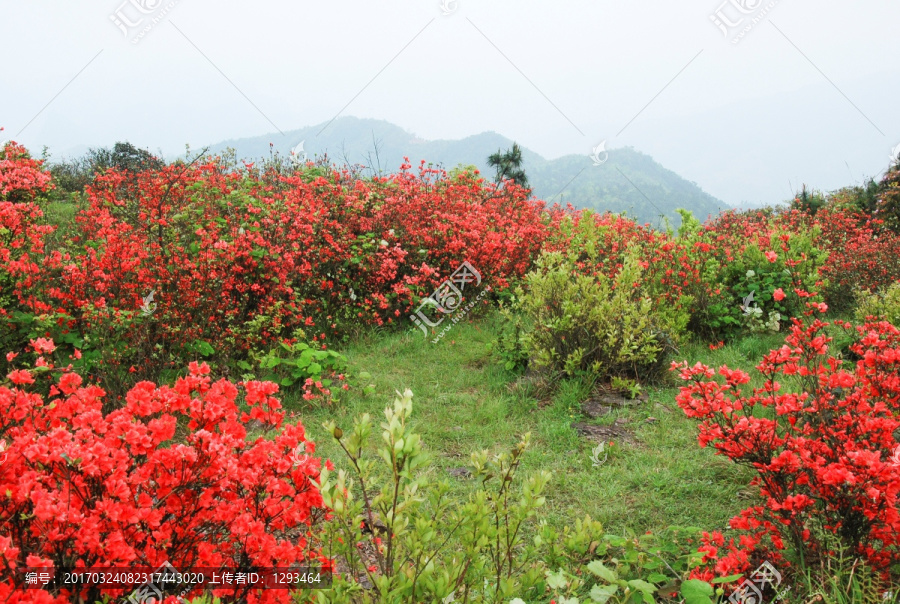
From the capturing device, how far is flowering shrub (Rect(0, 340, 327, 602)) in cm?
148

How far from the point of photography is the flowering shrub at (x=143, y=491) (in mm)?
1478

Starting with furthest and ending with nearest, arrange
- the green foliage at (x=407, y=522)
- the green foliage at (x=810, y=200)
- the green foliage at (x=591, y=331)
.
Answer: the green foliage at (x=810, y=200)
the green foliage at (x=591, y=331)
the green foliage at (x=407, y=522)

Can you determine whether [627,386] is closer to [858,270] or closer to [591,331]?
[591,331]

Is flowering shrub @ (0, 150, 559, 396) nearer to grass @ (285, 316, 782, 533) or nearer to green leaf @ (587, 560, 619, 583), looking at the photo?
grass @ (285, 316, 782, 533)

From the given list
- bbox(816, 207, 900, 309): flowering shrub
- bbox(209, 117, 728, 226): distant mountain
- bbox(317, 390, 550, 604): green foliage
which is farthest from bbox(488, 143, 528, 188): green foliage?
bbox(209, 117, 728, 226): distant mountain

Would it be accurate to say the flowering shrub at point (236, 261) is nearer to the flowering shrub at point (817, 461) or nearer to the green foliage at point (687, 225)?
the green foliage at point (687, 225)

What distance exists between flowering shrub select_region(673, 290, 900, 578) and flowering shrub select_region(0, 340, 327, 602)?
1.72 metres

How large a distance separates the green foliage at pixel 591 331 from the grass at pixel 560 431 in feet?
0.84

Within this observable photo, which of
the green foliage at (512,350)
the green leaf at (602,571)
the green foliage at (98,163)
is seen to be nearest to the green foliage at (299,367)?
the green foliage at (512,350)

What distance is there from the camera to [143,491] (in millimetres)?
1748

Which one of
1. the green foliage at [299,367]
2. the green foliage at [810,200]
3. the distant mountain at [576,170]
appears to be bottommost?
the green foliage at [299,367]

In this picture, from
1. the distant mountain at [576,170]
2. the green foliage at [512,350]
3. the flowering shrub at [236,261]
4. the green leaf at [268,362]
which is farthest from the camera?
the distant mountain at [576,170]

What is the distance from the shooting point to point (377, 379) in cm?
481

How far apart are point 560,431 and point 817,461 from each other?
1921 mm
